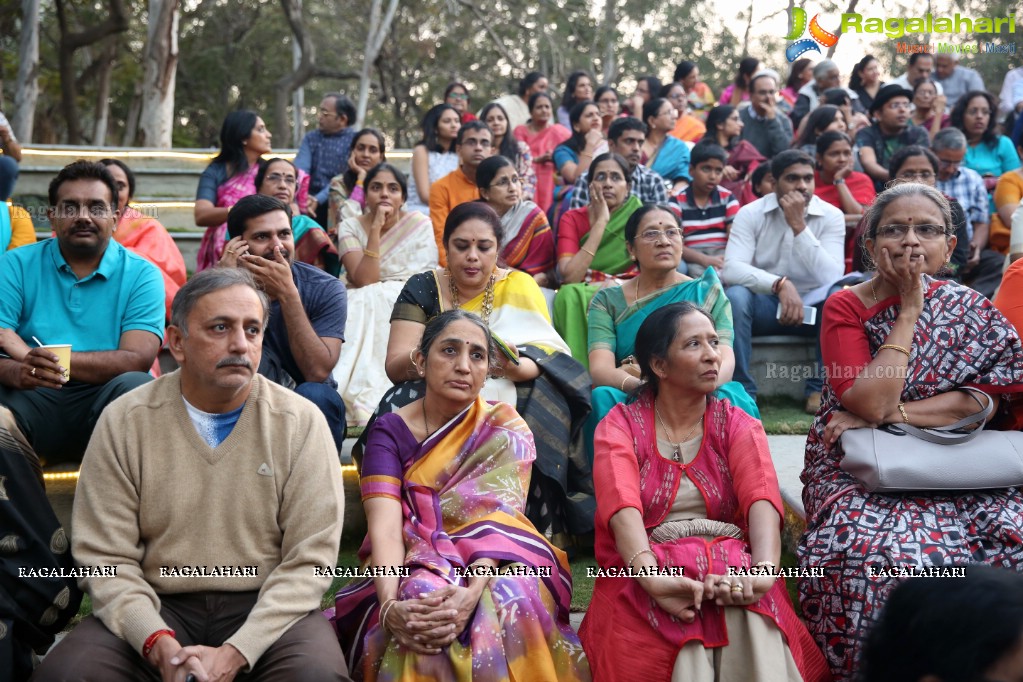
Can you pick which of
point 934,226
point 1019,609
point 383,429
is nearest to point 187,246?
→ point 383,429

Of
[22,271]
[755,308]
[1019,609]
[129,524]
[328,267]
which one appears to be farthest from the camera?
[328,267]

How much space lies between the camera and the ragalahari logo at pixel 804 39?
11789 millimetres

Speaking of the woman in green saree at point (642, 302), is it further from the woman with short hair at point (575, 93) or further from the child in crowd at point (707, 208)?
the woman with short hair at point (575, 93)

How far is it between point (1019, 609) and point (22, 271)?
3.75 meters

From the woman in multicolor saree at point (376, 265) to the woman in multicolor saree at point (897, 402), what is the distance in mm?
2864

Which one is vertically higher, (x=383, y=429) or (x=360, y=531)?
(x=383, y=429)

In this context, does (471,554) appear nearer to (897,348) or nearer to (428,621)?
(428,621)

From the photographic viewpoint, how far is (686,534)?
10.2 feet

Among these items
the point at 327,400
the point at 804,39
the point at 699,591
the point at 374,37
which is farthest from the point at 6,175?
the point at 374,37

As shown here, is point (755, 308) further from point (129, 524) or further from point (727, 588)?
point (129, 524)

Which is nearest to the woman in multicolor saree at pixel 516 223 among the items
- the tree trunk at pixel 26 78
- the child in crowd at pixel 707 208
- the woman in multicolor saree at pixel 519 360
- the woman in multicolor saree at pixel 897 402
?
the child in crowd at pixel 707 208

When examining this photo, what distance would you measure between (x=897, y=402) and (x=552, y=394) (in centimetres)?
138

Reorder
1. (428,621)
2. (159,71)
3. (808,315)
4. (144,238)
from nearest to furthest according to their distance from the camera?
(428,621) → (144,238) → (808,315) → (159,71)

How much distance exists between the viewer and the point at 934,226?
131 inches
